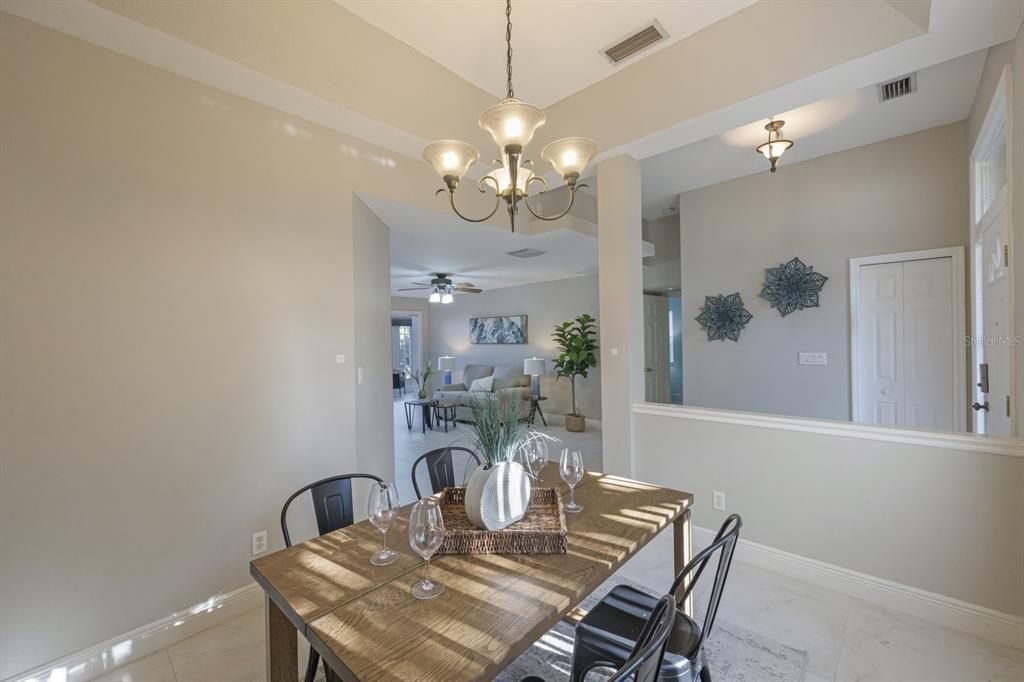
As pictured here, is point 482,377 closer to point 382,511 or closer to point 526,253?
point 526,253

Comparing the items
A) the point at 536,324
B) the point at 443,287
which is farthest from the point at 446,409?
the point at 536,324

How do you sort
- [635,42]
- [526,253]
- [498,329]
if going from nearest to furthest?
1. [635,42]
2. [526,253]
3. [498,329]

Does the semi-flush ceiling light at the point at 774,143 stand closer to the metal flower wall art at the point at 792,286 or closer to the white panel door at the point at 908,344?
the metal flower wall art at the point at 792,286

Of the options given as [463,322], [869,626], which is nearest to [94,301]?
[869,626]

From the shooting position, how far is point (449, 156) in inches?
72.0

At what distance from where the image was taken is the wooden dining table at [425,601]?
0.93 meters

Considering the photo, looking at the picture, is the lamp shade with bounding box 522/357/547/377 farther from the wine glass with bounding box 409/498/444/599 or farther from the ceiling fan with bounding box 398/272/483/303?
the wine glass with bounding box 409/498/444/599

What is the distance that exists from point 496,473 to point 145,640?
1.92m

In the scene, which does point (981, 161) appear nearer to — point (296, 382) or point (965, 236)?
point (965, 236)

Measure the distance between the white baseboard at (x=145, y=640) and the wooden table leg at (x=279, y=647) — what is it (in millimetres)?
1220

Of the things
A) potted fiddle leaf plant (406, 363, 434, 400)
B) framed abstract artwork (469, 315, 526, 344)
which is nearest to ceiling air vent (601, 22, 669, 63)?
potted fiddle leaf plant (406, 363, 434, 400)

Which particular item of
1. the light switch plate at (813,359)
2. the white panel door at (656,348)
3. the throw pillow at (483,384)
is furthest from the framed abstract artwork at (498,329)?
the light switch plate at (813,359)

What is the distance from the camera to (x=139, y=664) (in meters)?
1.89

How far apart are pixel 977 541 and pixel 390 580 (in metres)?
2.61
